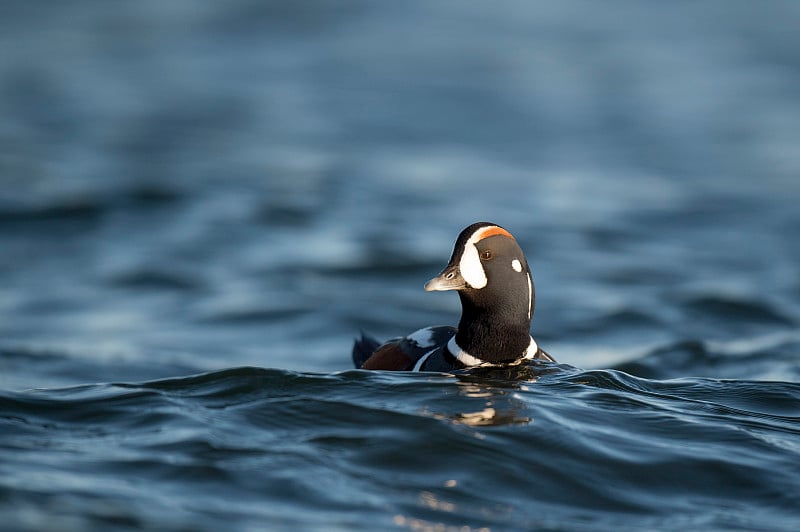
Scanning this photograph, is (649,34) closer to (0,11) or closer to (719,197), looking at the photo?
(719,197)

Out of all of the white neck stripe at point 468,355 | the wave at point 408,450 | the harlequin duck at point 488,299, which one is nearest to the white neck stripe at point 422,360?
the harlequin duck at point 488,299

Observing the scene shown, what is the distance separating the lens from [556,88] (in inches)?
945

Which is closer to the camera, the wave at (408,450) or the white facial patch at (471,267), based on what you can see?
the wave at (408,450)

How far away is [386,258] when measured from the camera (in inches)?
630

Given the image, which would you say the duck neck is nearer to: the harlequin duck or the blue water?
the harlequin duck

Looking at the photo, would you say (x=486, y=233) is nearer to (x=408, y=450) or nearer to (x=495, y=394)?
(x=495, y=394)

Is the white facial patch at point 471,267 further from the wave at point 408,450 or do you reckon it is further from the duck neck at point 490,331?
the wave at point 408,450

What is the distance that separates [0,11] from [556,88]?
44.4ft

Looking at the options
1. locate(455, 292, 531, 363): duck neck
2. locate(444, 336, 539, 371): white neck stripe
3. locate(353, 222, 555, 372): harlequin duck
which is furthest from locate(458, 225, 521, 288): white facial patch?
locate(444, 336, 539, 371): white neck stripe

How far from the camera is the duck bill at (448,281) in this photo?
26.1 ft

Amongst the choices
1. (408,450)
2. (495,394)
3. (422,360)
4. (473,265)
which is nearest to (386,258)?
(422,360)

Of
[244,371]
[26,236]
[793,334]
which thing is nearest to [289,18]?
[26,236]

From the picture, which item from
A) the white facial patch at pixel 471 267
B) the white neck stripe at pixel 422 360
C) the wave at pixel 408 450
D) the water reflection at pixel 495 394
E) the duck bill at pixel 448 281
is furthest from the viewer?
the white neck stripe at pixel 422 360

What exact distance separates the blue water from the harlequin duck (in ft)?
0.76
